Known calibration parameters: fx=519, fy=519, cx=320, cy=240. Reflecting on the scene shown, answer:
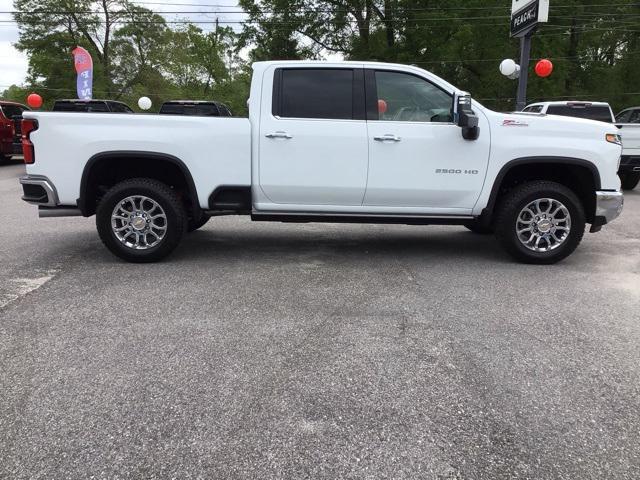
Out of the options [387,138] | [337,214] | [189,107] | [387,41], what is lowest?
[337,214]

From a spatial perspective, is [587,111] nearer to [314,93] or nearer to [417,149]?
[417,149]

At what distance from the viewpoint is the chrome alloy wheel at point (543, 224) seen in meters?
5.50

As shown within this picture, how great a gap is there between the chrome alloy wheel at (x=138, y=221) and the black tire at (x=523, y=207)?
357 centimetres

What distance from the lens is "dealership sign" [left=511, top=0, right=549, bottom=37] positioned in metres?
11.6

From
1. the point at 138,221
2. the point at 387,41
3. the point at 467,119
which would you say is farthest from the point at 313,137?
the point at 387,41

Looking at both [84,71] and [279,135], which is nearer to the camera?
[279,135]

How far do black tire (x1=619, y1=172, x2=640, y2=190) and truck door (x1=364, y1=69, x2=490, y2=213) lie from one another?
936 centimetres

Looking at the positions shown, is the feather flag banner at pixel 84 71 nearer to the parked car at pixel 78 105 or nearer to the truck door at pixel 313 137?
the parked car at pixel 78 105

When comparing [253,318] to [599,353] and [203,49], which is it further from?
[203,49]

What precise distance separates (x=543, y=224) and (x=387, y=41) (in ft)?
93.1

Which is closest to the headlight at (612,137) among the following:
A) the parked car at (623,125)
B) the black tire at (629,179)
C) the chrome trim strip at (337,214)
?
the chrome trim strip at (337,214)

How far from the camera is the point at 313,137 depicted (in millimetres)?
5266

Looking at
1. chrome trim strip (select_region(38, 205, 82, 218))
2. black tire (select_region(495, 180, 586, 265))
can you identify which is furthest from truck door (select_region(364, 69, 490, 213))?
chrome trim strip (select_region(38, 205, 82, 218))

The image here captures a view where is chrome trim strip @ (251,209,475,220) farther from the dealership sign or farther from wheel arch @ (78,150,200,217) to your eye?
the dealership sign
